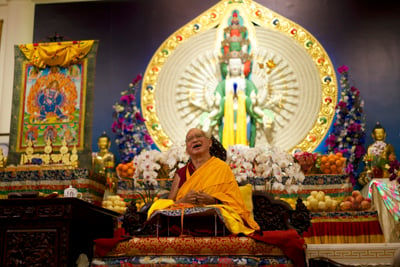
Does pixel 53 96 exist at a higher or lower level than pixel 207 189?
higher

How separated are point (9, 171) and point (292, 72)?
4.01 metres

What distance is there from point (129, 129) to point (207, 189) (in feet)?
11.9

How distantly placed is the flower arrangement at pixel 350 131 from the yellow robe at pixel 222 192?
3237mm

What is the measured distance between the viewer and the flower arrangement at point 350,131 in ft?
22.8

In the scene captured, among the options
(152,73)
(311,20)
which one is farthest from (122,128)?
(311,20)

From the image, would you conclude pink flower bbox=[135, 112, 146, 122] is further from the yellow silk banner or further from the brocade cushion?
the brocade cushion

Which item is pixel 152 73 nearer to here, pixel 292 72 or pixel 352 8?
pixel 292 72

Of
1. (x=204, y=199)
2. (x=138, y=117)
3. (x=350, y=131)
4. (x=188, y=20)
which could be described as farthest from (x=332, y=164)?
(x=188, y=20)

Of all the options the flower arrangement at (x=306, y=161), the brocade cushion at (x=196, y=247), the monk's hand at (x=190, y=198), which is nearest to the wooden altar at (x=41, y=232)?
the brocade cushion at (x=196, y=247)

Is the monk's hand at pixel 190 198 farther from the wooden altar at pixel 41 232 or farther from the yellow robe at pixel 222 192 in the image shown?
the wooden altar at pixel 41 232

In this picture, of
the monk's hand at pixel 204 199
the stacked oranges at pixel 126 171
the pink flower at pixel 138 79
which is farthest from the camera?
the pink flower at pixel 138 79

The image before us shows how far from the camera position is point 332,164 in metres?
6.36

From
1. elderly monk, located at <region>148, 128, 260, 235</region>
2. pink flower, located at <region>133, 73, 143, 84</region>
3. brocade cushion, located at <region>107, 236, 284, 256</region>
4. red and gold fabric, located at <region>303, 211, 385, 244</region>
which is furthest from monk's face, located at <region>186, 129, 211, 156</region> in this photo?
pink flower, located at <region>133, 73, 143, 84</region>

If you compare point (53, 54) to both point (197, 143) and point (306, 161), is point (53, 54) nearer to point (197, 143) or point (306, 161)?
point (306, 161)
